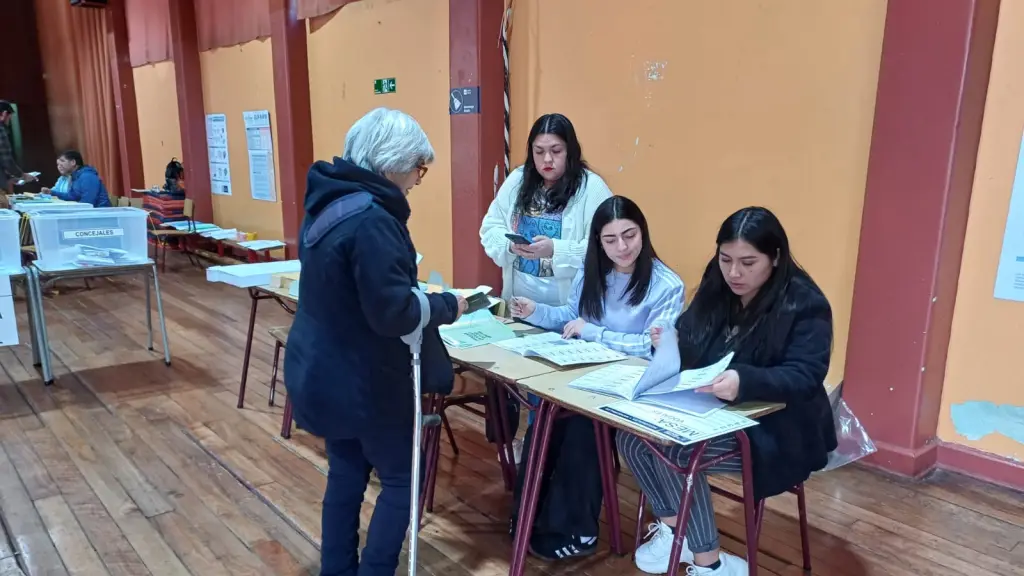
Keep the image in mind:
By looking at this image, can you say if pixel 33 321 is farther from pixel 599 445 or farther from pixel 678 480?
pixel 678 480

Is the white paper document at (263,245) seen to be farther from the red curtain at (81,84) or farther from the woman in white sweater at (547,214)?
the red curtain at (81,84)

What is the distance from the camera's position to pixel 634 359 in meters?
2.01

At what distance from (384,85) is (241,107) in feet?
8.61

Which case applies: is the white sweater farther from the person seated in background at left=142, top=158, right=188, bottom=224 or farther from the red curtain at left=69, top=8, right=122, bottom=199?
the red curtain at left=69, top=8, right=122, bottom=199

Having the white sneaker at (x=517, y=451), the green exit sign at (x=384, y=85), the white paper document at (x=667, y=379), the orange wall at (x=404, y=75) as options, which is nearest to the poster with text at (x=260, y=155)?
the orange wall at (x=404, y=75)

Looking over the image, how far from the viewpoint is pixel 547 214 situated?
8.57 ft

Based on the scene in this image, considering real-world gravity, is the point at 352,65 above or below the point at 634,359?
above

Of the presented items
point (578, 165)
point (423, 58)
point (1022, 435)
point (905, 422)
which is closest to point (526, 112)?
point (423, 58)

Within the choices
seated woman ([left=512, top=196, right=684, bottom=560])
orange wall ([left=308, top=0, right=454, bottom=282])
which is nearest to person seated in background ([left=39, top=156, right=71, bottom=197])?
orange wall ([left=308, top=0, right=454, bottom=282])

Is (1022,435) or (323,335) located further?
(1022,435)

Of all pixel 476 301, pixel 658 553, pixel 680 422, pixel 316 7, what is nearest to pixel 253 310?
pixel 476 301

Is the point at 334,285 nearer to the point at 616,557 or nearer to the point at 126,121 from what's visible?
the point at 616,557

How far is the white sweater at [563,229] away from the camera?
8.13 ft

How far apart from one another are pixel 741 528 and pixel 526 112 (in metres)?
2.55
